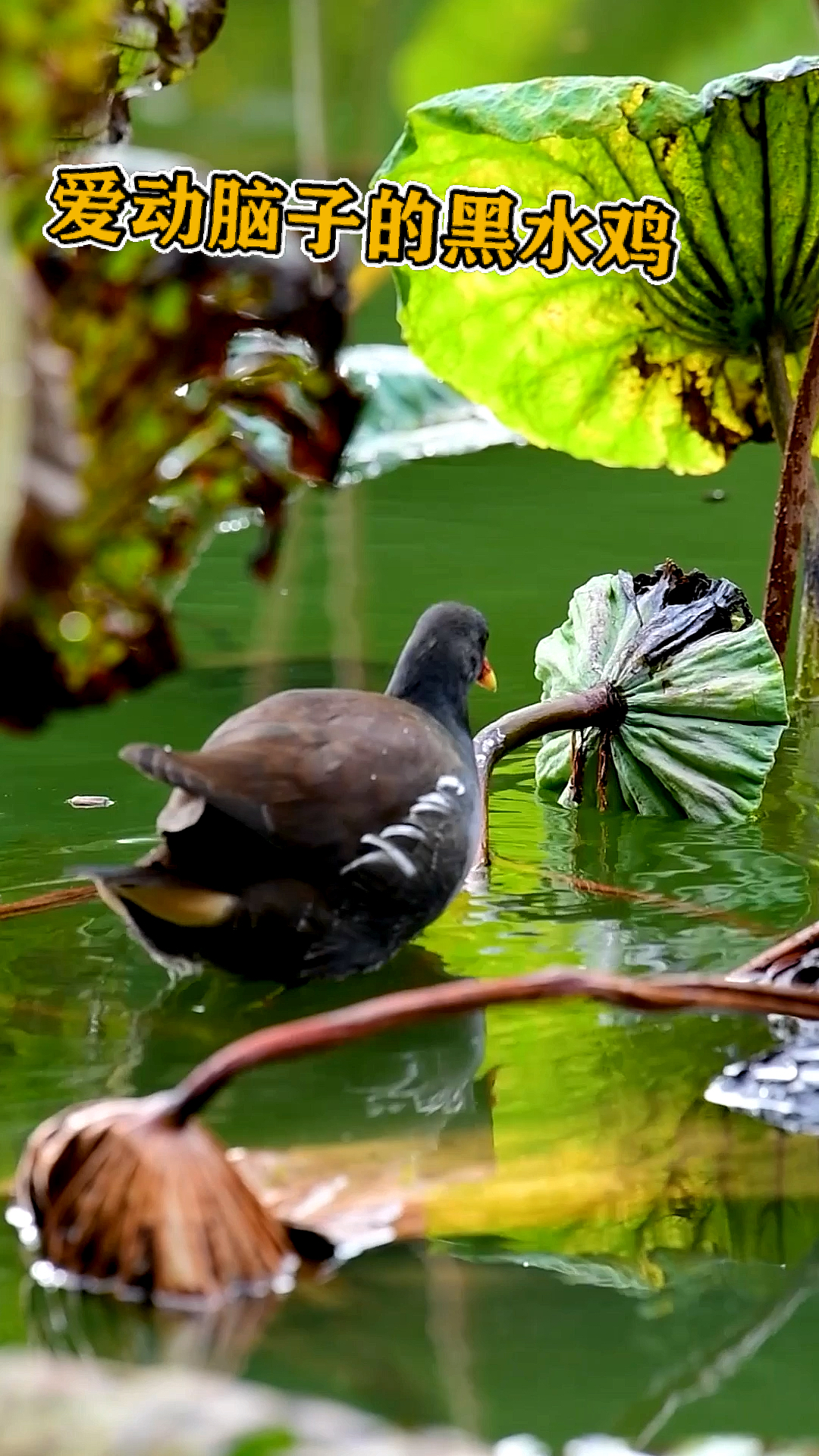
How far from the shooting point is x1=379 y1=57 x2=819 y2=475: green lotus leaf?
1.89 meters

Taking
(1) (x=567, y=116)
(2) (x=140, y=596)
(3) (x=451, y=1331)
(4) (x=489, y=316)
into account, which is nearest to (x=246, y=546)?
(4) (x=489, y=316)

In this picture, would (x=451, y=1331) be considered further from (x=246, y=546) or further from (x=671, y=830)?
(x=246, y=546)

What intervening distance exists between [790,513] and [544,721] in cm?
42

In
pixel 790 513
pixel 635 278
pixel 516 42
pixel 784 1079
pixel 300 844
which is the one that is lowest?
pixel 784 1079

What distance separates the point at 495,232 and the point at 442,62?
20 centimetres

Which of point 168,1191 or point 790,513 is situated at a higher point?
point 790,513

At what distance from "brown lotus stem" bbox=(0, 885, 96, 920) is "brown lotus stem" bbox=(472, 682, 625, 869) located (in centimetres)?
35

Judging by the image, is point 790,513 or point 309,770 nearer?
point 309,770

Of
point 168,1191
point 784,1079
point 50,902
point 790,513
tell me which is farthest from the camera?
point 790,513

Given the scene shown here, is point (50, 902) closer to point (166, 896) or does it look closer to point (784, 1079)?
point (166, 896)

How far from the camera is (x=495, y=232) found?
216 cm

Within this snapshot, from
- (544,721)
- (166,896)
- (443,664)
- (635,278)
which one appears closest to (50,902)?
(166,896)

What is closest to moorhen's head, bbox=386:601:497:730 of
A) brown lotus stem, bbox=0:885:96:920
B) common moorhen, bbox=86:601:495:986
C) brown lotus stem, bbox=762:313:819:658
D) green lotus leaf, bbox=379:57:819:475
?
common moorhen, bbox=86:601:495:986

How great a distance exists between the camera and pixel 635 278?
2.12 m
